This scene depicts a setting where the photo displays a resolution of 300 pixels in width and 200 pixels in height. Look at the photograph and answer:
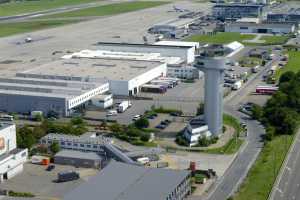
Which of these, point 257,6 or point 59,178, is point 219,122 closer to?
point 59,178

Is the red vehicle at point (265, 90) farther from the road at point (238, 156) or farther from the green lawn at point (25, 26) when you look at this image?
the green lawn at point (25, 26)

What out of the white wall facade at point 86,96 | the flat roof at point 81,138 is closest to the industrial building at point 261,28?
the white wall facade at point 86,96

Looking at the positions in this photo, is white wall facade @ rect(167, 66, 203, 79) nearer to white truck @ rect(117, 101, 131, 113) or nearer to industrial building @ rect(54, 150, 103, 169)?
white truck @ rect(117, 101, 131, 113)

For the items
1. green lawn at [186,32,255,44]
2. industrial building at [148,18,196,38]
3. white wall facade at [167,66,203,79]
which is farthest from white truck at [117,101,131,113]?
industrial building at [148,18,196,38]

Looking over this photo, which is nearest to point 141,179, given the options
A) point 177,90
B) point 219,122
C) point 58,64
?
point 219,122

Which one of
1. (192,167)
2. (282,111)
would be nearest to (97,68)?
(282,111)

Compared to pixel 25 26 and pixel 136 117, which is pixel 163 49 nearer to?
pixel 136 117
